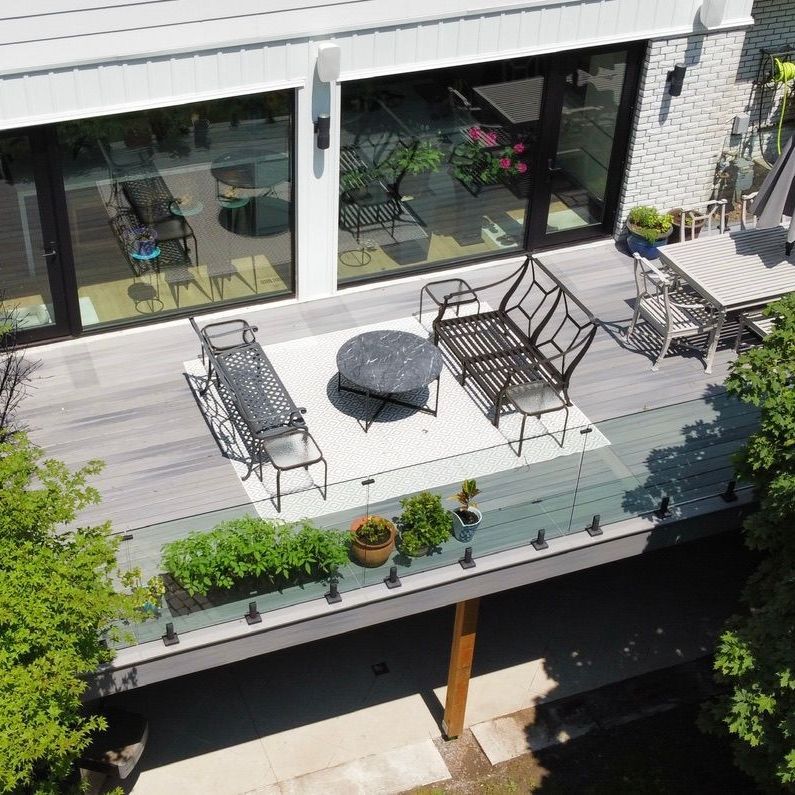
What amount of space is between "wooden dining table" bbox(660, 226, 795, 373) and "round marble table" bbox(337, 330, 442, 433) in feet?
10.2

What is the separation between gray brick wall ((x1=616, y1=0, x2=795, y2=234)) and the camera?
48.3 ft

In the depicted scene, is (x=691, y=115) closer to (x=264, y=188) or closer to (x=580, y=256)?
(x=580, y=256)

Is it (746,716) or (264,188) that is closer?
(746,716)

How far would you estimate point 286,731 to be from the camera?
13.4 m

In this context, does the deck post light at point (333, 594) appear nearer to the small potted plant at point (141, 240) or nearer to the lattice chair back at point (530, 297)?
the lattice chair back at point (530, 297)

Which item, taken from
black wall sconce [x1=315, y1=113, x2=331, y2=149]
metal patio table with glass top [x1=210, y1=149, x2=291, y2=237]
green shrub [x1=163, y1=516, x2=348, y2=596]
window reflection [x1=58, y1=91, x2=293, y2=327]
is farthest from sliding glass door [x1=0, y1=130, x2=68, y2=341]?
green shrub [x1=163, y1=516, x2=348, y2=596]

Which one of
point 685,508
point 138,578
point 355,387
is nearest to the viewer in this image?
point 138,578

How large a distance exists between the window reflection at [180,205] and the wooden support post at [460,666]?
14.4 ft

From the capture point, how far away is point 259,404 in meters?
12.5

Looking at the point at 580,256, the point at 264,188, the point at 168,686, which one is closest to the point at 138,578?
the point at 168,686

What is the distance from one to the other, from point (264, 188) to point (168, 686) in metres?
5.40

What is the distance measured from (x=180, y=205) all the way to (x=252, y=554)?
4531mm

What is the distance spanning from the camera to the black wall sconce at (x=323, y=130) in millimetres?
13314

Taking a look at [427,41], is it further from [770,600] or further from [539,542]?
[770,600]
